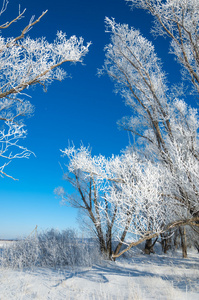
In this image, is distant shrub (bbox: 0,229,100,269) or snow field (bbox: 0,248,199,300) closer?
snow field (bbox: 0,248,199,300)

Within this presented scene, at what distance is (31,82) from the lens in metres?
5.11

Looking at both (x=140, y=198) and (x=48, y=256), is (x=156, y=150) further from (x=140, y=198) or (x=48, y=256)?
(x=48, y=256)

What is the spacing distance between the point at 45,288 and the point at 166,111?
589 cm

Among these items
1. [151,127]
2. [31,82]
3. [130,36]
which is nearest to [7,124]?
[31,82]

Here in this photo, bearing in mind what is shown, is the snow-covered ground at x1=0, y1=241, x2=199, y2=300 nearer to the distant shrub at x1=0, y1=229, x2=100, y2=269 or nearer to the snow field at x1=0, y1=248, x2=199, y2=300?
the snow field at x1=0, y1=248, x2=199, y2=300

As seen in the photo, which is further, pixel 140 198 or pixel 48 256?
pixel 48 256

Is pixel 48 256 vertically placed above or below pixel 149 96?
below

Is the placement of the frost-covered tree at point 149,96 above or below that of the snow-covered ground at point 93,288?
above

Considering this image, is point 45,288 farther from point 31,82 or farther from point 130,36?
point 130,36

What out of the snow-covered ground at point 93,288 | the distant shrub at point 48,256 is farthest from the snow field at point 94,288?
the distant shrub at point 48,256

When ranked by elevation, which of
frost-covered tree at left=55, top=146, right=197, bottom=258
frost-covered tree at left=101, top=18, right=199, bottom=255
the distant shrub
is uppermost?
frost-covered tree at left=101, top=18, right=199, bottom=255

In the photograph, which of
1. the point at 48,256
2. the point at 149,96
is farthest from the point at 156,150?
the point at 48,256

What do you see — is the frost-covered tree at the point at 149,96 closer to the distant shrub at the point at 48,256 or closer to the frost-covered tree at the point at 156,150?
the frost-covered tree at the point at 156,150

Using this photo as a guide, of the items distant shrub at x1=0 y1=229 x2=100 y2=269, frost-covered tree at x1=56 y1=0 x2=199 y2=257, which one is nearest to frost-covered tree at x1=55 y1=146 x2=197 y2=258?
frost-covered tree at x1=56 y1=0 x2=199 y2=257
